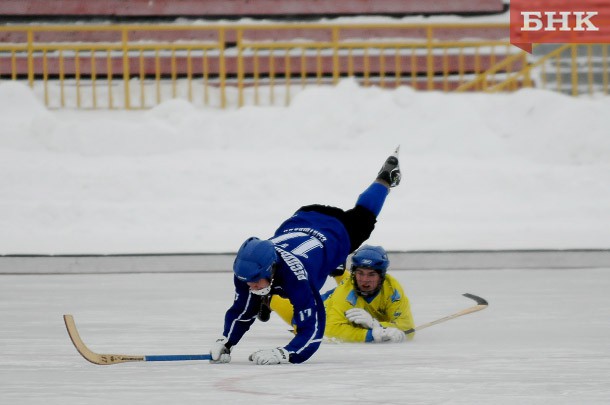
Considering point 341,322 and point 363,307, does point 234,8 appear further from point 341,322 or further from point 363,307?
point 341,322

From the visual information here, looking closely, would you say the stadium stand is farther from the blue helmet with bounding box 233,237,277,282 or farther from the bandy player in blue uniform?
the blue helmet with bounding box 233,237,277,282

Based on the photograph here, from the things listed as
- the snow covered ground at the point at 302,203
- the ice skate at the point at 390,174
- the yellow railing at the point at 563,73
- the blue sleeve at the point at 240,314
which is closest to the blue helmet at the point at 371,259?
the snow covered ground at the point at 302,203

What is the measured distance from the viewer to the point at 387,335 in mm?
8094

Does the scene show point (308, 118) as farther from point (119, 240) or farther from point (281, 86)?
point (119, 240)

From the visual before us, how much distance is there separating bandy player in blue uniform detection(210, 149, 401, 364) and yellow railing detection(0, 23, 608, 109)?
12382 millimetres

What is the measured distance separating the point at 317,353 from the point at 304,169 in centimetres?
1055

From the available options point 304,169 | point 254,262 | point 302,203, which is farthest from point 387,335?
point 304,169

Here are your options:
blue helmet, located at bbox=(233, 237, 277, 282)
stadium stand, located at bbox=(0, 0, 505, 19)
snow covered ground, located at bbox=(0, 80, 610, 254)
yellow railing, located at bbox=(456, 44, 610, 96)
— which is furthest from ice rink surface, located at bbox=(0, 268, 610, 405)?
stadium stand, located at bbox=(0, 0, 505, 19)

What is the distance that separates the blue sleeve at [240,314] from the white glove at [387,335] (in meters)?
1.14

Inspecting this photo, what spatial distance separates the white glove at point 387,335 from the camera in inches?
319

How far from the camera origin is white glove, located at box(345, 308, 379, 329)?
8078 millimetres

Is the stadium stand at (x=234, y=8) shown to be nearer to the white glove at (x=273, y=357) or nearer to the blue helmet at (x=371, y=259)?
the blue helmet at (x=371, y=259)

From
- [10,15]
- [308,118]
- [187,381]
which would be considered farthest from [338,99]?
[187,381]

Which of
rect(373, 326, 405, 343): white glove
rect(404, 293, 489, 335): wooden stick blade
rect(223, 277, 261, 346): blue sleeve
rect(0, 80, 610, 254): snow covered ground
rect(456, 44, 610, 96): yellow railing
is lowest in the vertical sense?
rect(0, 80, 610, 254): snow covered ground
